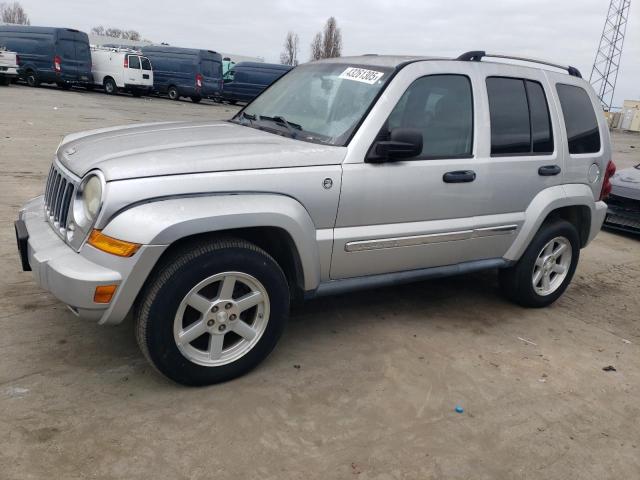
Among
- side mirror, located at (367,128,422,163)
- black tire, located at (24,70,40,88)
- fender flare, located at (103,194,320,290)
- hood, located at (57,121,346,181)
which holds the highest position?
side mirror, located at (367,128,422,163)

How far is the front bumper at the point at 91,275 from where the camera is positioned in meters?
2.73

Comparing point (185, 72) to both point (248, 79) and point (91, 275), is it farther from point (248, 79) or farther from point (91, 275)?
point (91, 275)

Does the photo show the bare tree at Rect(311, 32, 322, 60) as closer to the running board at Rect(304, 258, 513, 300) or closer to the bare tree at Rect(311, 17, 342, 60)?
the bare tree at Rect(311, 17, 342, 60)

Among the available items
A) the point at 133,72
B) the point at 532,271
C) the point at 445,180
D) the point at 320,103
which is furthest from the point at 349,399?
the point at 133,72

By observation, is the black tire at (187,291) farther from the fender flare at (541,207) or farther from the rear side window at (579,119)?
the rear side window at (579,119)

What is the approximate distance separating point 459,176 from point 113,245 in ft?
7.30

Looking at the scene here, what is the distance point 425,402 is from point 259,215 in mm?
1386

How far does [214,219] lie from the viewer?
289 centimetres

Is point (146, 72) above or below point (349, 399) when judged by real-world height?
above

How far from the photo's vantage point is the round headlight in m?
2.80

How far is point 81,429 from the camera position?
2.71 meters

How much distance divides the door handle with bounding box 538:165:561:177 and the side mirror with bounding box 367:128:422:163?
4.45ft

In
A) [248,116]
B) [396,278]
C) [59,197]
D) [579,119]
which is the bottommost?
[396,278]

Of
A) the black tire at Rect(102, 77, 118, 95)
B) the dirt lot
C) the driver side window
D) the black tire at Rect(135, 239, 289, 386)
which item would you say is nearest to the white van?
the black tire at Rect(102, 77, 118, 95)
